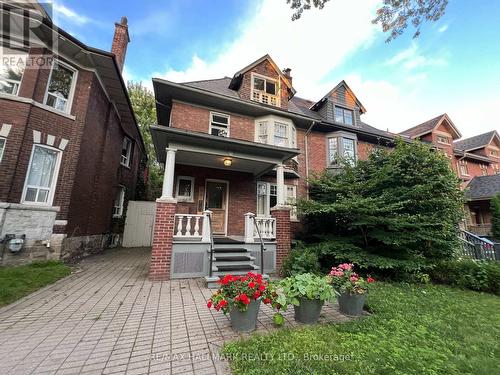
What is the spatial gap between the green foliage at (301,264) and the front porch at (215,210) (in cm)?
44

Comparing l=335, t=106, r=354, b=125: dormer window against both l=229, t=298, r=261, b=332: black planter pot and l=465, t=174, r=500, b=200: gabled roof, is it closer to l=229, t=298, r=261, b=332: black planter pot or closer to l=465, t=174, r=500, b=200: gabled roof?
l=465, t=174, r=500, b=200: gabled roof

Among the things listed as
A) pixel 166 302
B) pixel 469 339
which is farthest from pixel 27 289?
pixel 469 339

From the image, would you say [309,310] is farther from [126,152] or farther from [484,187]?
[484,187]

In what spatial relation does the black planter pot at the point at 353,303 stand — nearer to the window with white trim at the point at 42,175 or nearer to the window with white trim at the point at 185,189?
the window with white trim at the point at 185,189

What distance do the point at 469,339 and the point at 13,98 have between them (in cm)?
1290

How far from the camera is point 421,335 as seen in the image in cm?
342

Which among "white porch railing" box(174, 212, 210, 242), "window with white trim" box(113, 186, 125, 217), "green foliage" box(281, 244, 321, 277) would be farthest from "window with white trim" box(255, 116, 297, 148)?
"window with white trim" box(113, 186, 125, 217)

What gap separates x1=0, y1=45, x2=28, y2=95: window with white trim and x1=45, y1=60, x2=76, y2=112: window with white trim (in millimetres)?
747

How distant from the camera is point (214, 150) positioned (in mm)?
7570

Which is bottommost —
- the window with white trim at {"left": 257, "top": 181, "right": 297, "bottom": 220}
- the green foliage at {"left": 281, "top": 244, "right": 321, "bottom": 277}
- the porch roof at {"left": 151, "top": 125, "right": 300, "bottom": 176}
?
the green foliage at {"left": 281, "top": 244, "right": 321, "bottom": 277}

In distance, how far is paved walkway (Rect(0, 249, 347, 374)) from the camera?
2493mm

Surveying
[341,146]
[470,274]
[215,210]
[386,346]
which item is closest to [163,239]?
[215,210]

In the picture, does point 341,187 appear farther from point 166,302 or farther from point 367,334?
point 166,302

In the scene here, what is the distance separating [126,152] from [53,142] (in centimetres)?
687
